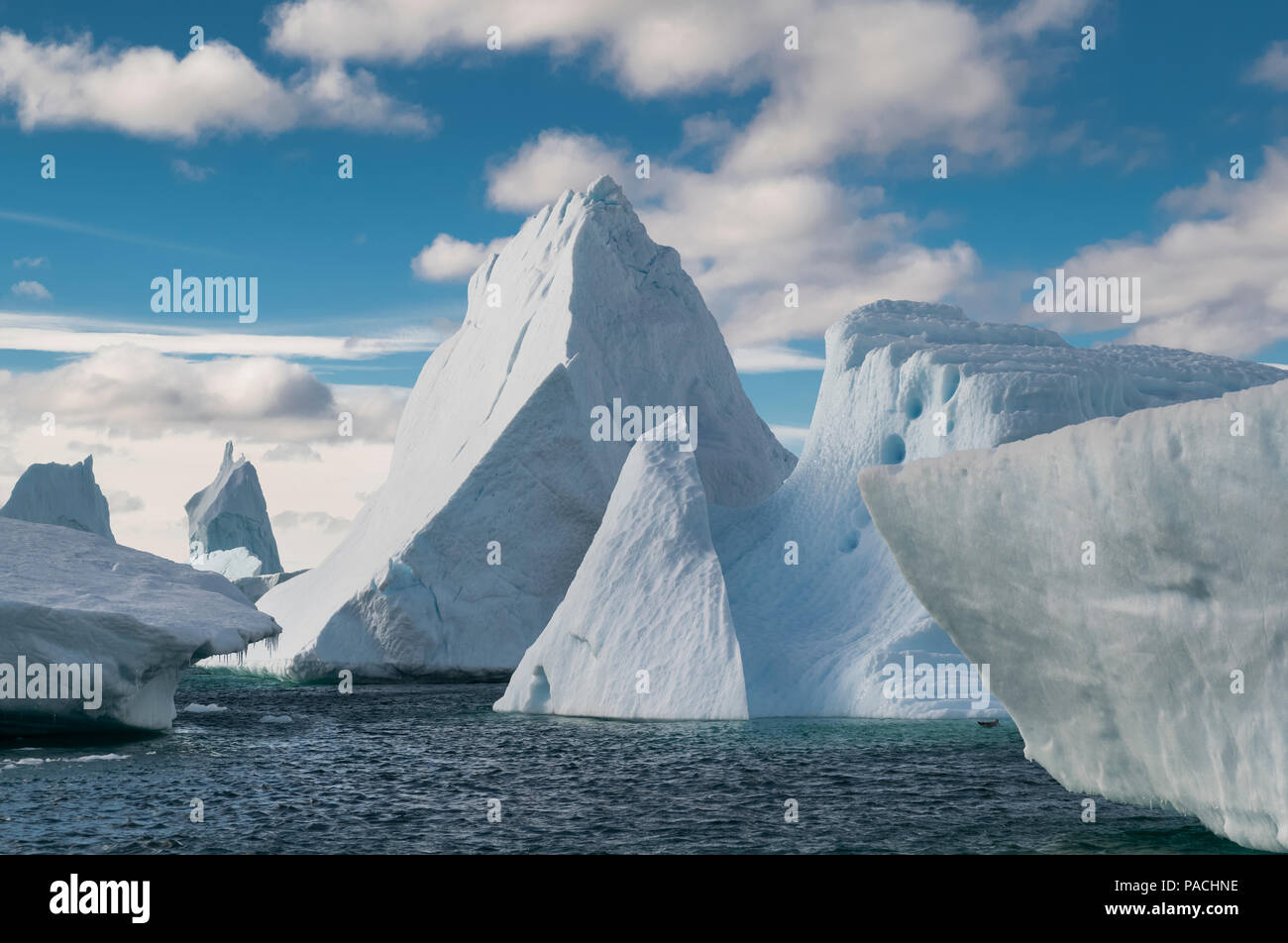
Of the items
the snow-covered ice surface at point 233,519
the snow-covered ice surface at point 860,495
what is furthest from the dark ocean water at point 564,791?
the snow-covered ice surface at point 233,519

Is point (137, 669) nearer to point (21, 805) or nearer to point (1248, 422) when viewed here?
point (21, 805)

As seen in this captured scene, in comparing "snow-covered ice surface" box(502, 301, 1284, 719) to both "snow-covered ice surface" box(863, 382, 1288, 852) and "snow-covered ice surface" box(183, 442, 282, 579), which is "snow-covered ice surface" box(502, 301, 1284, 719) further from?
"snow-covered ice surface" box(183, 442, 282, 579)

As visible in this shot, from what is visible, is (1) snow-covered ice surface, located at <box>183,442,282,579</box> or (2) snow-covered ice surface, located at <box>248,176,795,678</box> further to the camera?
(1) snow-covered ice surface, located at <box>183,442,282,579</box>

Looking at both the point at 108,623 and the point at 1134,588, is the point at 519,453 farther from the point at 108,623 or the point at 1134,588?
the point at 1134,588

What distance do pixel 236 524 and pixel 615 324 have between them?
4232 centimetres

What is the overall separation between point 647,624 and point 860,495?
6507mm

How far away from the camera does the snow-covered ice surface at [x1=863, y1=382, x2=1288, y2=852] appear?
755cm

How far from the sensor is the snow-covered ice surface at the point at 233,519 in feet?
230

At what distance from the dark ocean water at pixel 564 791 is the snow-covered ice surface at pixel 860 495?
1.26 m

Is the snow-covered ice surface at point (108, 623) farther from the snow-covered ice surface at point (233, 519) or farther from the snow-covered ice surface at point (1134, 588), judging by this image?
the snow-covered ice surface at point (233, 519)

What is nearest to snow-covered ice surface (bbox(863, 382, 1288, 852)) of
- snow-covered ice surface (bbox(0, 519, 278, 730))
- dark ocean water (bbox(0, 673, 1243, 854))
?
dark ocean water (bbox(0, 673, 1243, 854))

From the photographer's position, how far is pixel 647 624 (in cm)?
1964

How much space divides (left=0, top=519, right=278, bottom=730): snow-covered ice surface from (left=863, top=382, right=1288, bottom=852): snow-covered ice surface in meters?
10.7

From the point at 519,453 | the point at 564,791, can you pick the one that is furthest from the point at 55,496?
the point at 564,791
